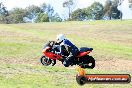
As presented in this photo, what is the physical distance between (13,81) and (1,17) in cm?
11686

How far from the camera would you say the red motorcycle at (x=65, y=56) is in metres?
13.6

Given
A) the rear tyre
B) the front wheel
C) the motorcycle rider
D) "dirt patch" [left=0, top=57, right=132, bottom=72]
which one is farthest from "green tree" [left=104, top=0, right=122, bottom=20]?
the rear tyre

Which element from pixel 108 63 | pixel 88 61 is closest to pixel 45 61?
pixel 88 61

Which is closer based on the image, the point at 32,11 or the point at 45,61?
the point at 45,61

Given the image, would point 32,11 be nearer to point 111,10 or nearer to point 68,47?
point 111,10

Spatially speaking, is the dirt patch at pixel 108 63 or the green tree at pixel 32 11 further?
the green tree at pixel 32 11

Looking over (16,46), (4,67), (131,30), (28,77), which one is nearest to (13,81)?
(28,77)

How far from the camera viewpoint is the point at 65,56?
1521 centimetres

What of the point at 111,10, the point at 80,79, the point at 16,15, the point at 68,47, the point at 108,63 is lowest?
the point at 16,15

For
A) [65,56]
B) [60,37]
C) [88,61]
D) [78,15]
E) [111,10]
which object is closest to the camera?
[60,37]

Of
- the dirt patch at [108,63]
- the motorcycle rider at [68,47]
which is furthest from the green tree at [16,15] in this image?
the motorcycle rider at [68,47]

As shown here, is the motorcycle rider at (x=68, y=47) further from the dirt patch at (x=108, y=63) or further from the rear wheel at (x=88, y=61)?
the dirt patch at (x=108, y=63)

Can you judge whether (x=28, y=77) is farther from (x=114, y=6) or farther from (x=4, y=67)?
(x=114, y=6)

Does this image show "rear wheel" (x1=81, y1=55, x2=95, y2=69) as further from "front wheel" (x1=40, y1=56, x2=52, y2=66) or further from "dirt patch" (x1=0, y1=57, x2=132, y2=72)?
"dirt patch" (x1=0, y1=57, x2=132, y2=72)
